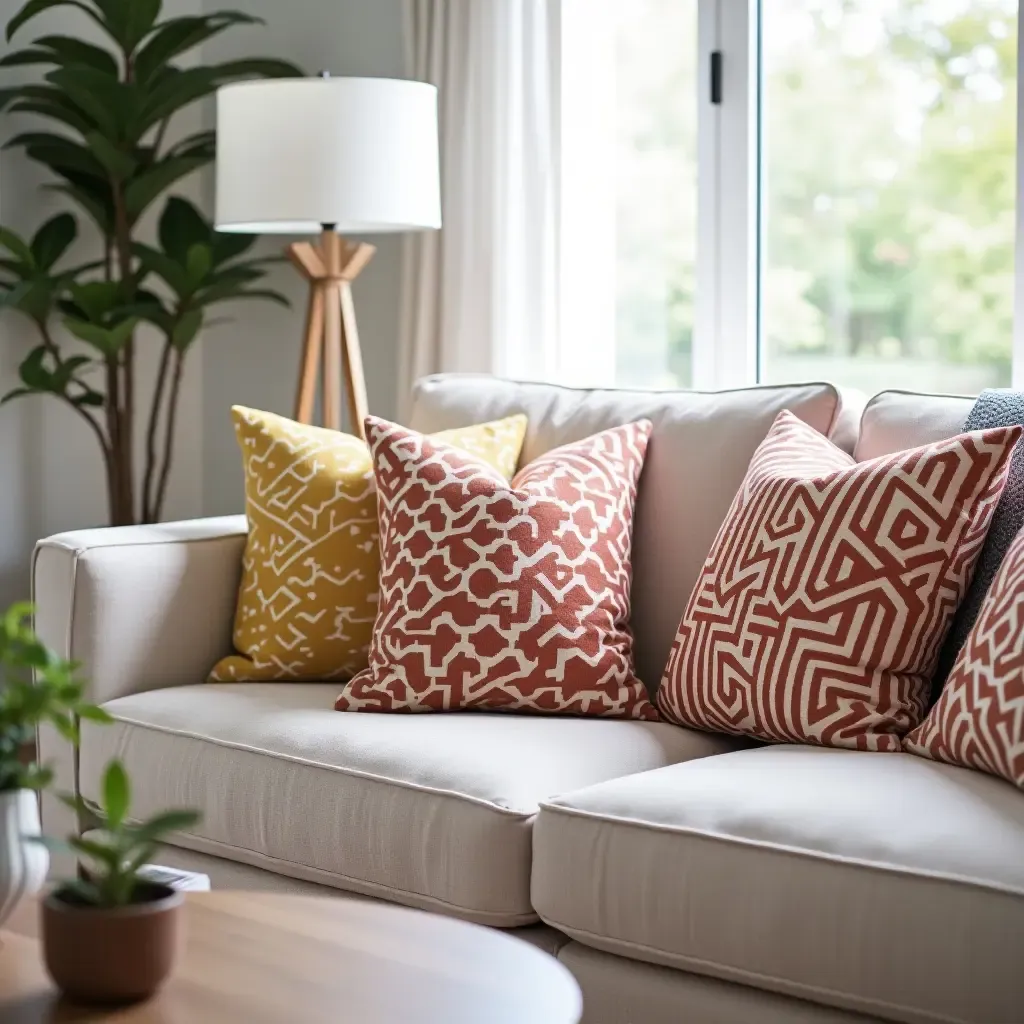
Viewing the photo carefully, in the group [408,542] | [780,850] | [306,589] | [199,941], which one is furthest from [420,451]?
[199,941]

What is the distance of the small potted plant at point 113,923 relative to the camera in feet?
3.63

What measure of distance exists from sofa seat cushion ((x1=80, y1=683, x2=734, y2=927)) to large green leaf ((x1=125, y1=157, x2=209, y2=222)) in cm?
168

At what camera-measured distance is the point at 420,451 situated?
88.7 inches

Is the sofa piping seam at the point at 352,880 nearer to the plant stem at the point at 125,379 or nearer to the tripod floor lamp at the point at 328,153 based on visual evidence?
the tripod floor lamp at the point at 328,153

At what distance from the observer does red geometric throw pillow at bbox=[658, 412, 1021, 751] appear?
1855 mm

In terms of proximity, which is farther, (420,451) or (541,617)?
(420,451)

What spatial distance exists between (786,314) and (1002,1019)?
199cm

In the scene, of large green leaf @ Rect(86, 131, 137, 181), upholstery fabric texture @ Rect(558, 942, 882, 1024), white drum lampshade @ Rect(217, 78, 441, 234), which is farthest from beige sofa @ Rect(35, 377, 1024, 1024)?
large green leaf @ Rect(86, 131, 137, 181)

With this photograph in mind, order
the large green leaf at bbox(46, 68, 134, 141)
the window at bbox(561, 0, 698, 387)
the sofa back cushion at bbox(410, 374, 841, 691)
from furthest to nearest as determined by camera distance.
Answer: the large green leaf at bbox(46, 68, 134, 141)
the window at bbox(561, 0, 698, 387)
the sofa back cushion at bbox(410, 374, 841, 691)

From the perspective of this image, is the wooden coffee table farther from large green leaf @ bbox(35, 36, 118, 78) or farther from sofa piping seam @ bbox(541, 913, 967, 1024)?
large green leaf @ bbox(35, 36, 118, 78)

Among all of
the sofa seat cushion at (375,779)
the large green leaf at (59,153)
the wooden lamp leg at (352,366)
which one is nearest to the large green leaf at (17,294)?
the large green leaf at (59,153)

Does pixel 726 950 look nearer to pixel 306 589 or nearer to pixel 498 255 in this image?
pixel 306 589

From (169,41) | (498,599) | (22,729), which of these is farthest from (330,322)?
(22,729)

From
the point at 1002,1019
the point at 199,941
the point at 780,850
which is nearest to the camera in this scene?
the point at 199,941
